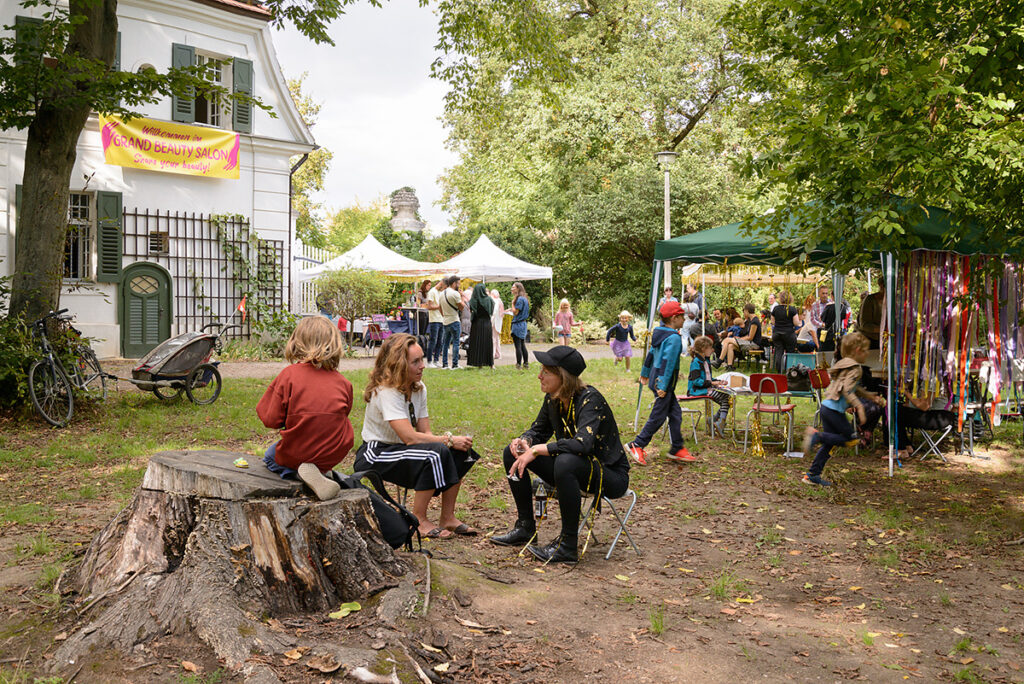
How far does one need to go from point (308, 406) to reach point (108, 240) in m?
14.0

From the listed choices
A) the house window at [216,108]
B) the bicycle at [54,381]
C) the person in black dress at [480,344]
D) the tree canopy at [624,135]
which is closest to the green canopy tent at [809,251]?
the person in black dress at [480,344]

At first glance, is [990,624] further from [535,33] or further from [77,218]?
[77,218]

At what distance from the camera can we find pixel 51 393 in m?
9.83

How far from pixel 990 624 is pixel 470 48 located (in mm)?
12649

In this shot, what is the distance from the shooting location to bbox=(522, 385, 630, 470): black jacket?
5316 millimetres

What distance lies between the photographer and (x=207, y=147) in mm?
17562

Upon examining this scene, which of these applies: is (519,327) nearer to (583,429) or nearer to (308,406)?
(583,429)

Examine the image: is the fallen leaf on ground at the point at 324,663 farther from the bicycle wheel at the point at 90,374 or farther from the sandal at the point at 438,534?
the bicycle wheel at the point at 90,374

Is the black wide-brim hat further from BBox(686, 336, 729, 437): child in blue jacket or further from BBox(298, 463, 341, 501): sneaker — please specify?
BBox(686, 336, 729, 437): child in blue jacket

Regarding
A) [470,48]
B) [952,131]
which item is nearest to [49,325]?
[470,48]

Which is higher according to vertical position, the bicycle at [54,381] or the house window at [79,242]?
the house window at [79,242]

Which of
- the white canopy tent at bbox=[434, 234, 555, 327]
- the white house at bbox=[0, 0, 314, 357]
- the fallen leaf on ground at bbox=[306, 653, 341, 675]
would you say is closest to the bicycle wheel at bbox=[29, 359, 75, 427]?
the white house at bbox=[0, 0, 314, 357]

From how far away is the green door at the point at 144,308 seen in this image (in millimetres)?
16703

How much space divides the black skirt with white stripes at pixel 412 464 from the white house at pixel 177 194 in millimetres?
11768
